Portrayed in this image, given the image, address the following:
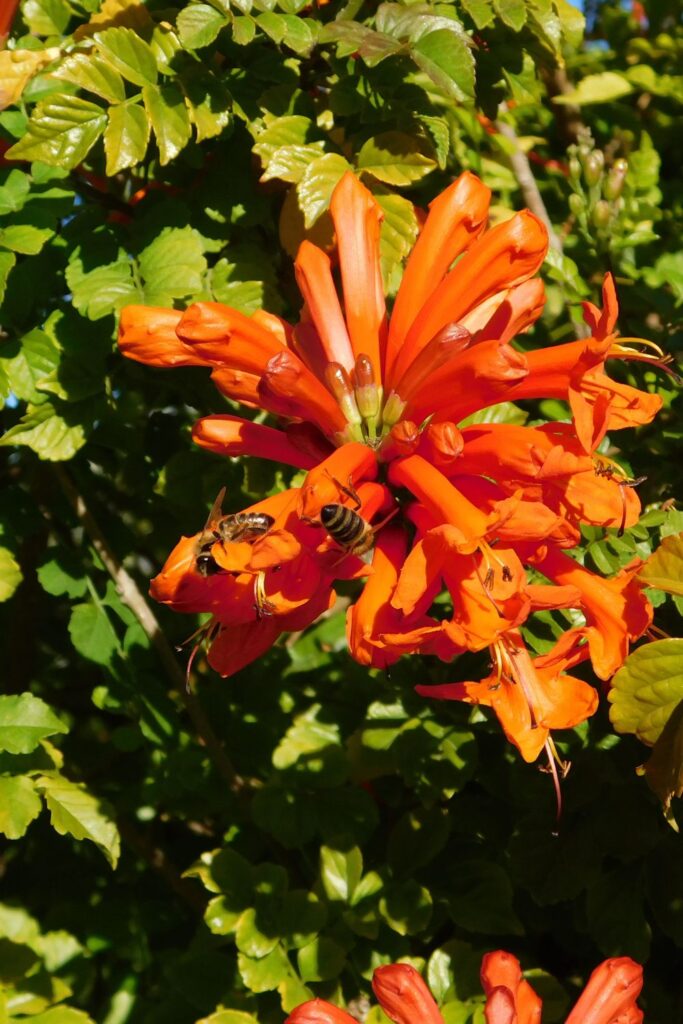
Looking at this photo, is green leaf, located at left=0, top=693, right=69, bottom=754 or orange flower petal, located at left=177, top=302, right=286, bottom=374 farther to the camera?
green leaf, located at left=0, top=693, right=69, bottom=754

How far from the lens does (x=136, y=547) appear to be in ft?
9.50

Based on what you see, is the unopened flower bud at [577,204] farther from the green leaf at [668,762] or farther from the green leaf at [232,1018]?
the green leaf at [232,1018]

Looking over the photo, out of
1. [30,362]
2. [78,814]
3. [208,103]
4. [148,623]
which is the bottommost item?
[78,814]

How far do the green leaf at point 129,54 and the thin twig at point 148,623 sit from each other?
841 mm

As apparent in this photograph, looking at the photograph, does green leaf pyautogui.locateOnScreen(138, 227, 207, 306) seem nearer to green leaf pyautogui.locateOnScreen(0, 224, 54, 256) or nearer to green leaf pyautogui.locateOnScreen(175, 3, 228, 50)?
green leaf pyautogui.locateOnScreen(0, 224, 54, 256)

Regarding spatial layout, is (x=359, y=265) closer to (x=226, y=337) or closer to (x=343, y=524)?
(x=226, y=337)

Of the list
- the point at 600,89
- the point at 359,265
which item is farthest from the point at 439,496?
the point at 600,89

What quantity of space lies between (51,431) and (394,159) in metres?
0.86

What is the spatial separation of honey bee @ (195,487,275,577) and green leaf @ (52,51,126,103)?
2.81ft

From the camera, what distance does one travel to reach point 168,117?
7.32 feet

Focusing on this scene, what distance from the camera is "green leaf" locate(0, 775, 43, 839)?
7.23 ft

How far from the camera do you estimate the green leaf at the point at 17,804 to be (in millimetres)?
2204

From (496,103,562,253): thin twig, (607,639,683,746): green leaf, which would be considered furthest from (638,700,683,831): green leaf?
(496,103,562,253): thin twig

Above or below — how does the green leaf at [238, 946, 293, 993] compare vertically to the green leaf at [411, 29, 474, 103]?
below
